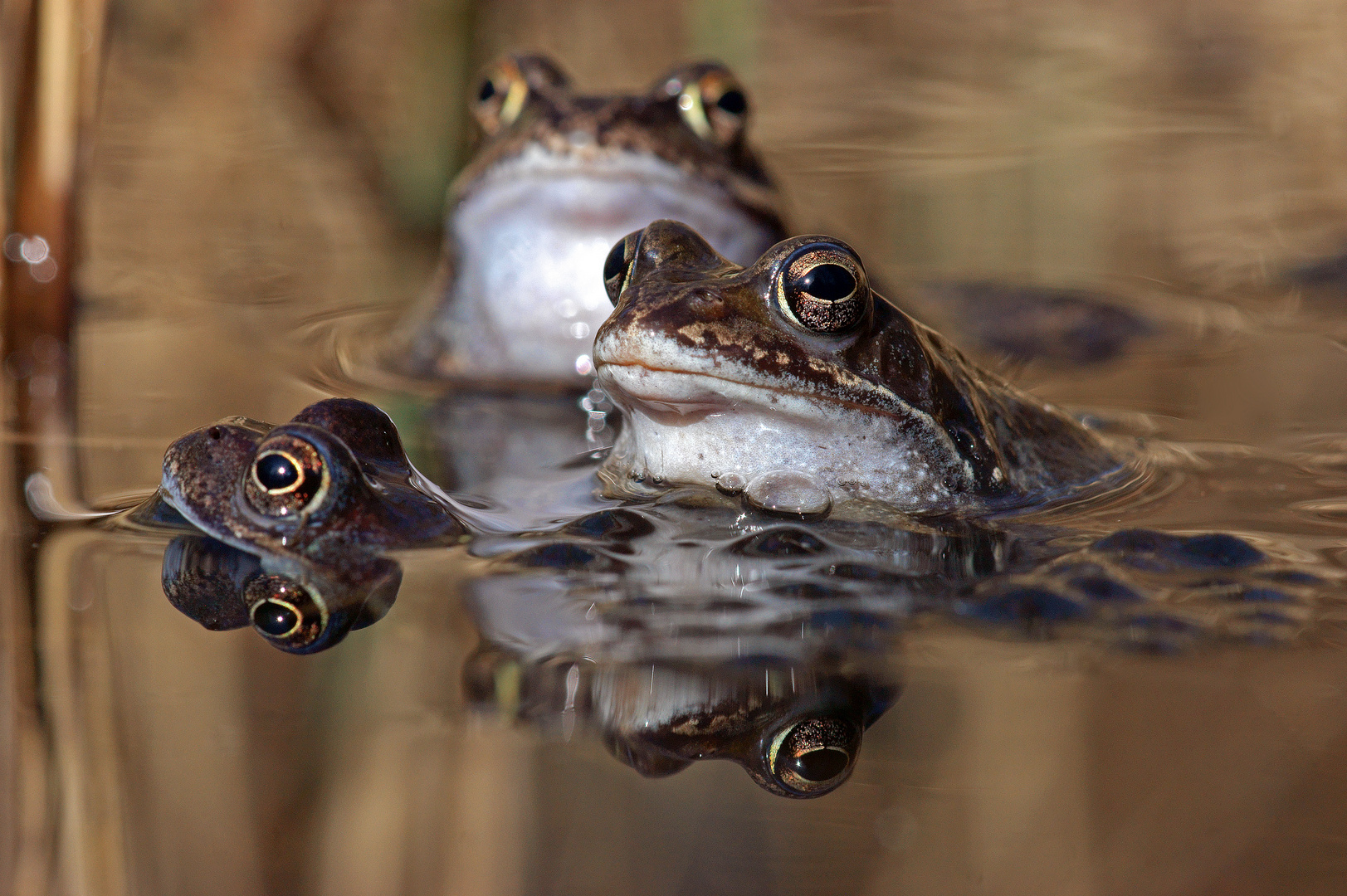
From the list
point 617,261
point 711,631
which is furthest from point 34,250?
point 711,631

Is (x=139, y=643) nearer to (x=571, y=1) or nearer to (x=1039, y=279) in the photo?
(x=1039, y=279)

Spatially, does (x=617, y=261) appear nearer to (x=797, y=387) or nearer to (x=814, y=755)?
(x=797, y=387)

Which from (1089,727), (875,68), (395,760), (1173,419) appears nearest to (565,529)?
(395,760)

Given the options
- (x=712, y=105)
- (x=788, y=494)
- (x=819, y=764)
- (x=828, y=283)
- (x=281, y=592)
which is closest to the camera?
(x=819, y=764)

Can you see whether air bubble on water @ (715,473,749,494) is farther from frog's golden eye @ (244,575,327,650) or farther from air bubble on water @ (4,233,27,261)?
air bubble on water @ (4,233,27,261)

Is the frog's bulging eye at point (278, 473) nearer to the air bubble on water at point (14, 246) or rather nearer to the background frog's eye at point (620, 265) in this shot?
the background frog's eye at point (620, 265)

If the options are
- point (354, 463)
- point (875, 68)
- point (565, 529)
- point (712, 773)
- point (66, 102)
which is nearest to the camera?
point (712, 773)

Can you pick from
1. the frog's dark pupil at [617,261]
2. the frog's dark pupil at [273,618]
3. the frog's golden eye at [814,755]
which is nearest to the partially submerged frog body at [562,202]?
the frog's dark pupil at [617,261]
